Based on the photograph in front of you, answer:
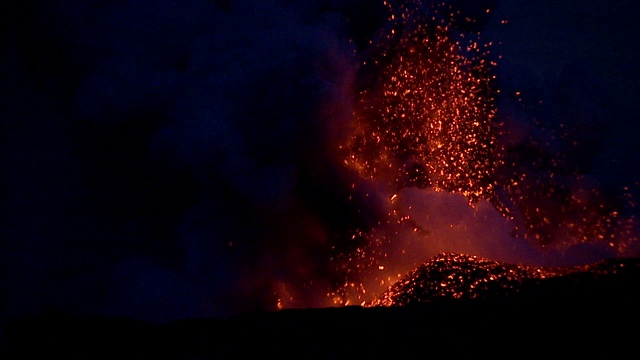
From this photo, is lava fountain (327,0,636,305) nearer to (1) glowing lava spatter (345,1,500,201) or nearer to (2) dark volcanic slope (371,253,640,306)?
(1) glowing lava spatter (345,1,500,201)

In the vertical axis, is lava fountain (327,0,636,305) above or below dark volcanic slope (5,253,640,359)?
above

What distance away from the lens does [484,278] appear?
2.28 m

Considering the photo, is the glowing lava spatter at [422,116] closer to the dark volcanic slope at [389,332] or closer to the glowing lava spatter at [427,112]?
the glowing lava spatter at [427,112]

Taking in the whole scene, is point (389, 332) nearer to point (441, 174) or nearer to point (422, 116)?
point (441, 174)

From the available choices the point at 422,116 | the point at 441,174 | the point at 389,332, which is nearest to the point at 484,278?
the point at 389,332

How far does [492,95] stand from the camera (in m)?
4.60

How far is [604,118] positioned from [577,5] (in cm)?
185

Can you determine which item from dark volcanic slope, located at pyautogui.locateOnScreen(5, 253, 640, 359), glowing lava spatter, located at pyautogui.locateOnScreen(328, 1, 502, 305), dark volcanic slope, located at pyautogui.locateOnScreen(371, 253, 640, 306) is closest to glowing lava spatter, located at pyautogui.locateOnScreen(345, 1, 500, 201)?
glowing lava spatter, located at pyautogui.locateOnScreen(328, 1, 502, 305)

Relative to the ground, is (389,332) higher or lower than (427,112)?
lower

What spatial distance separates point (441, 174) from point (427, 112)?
2.06ft

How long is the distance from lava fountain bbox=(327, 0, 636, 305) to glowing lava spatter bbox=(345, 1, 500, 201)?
10 millimetres

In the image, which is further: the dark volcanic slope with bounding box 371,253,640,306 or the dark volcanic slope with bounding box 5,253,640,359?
the dark volcanic slope with bounding box 371,253,640,306

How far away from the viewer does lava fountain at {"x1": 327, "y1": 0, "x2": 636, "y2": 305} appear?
3.57m

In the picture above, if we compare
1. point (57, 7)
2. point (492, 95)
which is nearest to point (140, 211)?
point (57, 7)
